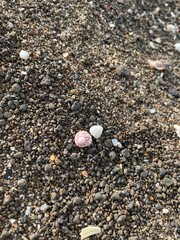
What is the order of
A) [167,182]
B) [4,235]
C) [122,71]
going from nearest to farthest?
[4,235]
[167,182]
[122,71]

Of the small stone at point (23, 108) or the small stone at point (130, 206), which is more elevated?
the small stone at point (23, 108)

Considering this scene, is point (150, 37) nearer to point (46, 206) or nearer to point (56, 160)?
point (56, 160)

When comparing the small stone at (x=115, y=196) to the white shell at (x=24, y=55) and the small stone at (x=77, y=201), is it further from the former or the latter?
the white shell at (x=24, y=55)

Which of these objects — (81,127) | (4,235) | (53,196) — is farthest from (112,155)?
(4,235)

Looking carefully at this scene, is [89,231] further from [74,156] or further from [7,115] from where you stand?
[7,115]

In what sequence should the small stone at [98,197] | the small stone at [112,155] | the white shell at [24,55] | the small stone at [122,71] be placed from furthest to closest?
the small stone at [122,71]
the white shell at [24,55]
the small stone at [112,155]
the small stone at [98,197]

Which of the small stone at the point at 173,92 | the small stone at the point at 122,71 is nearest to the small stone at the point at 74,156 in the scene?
the small stone at the point at 122,71

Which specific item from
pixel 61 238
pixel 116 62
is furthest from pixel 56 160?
pixel 116 62
